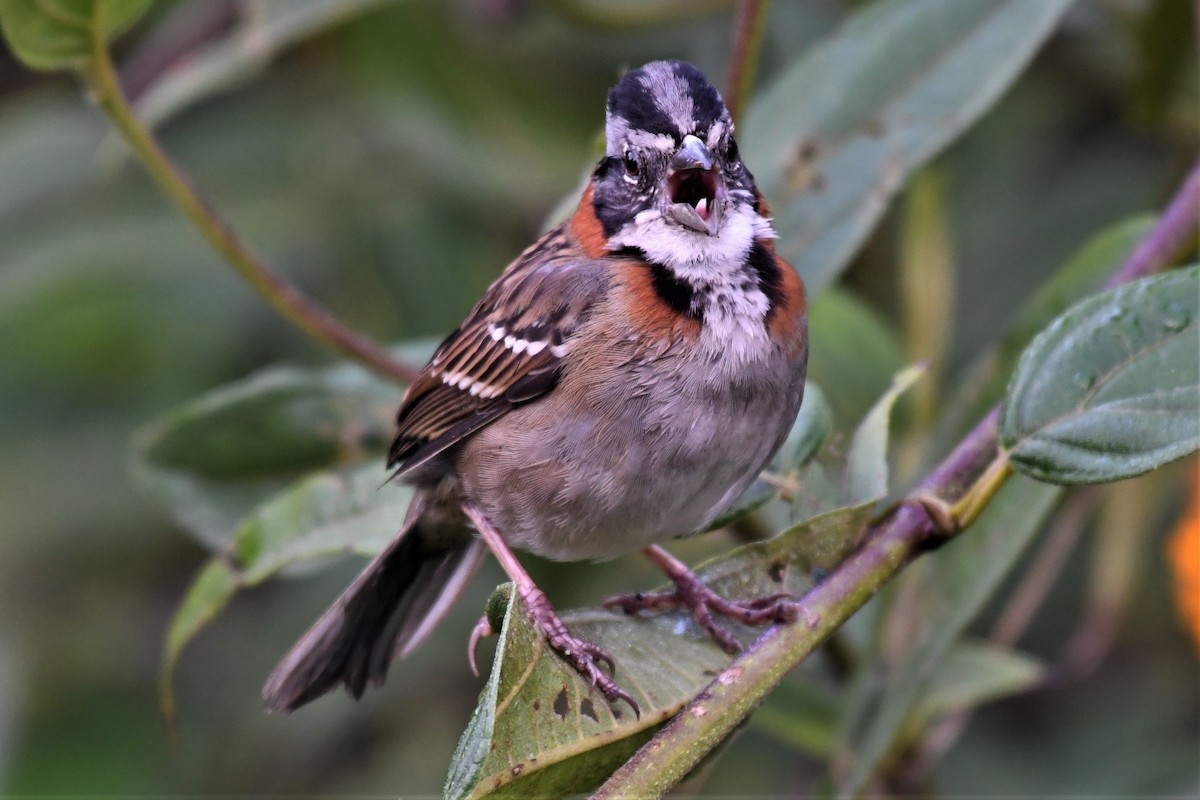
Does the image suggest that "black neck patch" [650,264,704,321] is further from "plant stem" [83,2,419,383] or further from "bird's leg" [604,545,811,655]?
"plant stem" [83,2,419,383]

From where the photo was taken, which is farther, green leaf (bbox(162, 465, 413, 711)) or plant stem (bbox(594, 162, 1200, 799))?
green leaf (bbox(162, 465, 413, 711))

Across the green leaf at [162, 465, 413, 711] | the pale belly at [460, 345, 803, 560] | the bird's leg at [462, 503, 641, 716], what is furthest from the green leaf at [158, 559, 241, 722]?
the pale belly at [460, 345, 803, 560]

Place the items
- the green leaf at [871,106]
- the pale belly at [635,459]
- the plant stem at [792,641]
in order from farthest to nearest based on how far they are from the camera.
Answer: the green leaf at [871,106] → the pale belly at [635,459] → the plant stem at [792,641]

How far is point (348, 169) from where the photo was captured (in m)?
5.12

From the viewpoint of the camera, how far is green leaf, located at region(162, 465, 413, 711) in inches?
119

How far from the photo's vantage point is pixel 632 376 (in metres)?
2.71

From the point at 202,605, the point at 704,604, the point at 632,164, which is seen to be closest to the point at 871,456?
the point at 704,604

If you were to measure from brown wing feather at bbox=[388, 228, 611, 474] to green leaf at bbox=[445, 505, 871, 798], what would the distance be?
2.03 feet

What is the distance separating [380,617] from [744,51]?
1.48 metres

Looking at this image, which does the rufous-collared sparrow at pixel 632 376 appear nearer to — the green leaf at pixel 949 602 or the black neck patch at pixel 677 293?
the black neck patch at pixel 677 293

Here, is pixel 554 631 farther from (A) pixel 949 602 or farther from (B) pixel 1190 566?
(B) pixel 1190 566

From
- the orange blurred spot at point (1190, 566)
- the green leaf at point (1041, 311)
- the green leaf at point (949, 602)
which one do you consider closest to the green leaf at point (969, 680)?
the green leaf at point (949, 602)

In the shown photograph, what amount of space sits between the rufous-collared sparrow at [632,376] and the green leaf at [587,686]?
0.06 meters

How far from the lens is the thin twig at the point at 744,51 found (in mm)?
3023
